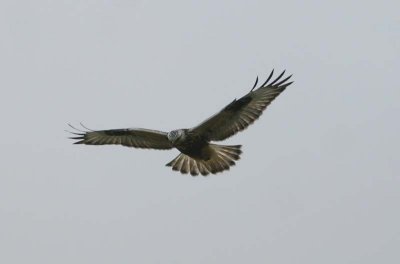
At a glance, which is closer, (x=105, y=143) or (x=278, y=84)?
(x=278, y=84)

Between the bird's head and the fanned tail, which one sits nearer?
the bird's head

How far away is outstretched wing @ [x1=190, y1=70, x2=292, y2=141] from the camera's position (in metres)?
22.4

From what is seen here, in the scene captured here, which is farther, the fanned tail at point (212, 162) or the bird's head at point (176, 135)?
the fanned tail at point (212, 162)

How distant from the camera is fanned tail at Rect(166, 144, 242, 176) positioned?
75.7 ft

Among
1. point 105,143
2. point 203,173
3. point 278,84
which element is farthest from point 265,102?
point 105,143

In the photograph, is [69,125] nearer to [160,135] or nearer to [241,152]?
[160,135]

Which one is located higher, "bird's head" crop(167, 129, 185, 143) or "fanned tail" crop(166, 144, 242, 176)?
"bird's head" crop(167, 129, 185, 143)

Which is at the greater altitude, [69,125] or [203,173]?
[69,125]

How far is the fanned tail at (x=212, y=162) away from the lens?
75.7 feet

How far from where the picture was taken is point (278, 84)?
22.5m

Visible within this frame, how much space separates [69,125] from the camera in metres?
23.6

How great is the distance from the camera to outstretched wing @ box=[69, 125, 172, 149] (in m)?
23.2

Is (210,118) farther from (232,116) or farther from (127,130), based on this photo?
(127,130)

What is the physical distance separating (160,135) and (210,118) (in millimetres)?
1396
